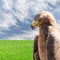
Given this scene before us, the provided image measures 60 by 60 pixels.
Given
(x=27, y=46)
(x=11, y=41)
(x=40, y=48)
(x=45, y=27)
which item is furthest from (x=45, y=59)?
(x=11, y=41)

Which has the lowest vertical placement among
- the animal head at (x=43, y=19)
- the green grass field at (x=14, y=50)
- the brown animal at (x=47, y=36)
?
the brown animal at (x=47, y=36)

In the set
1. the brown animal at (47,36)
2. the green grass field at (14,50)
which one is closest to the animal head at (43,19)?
the brown animal at (47,36)

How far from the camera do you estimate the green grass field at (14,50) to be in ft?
55.3

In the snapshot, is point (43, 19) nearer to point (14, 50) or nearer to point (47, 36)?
point (47, 36)

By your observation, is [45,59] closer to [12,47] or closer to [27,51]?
[27,51]

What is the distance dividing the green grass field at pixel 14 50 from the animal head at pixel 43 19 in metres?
11.7

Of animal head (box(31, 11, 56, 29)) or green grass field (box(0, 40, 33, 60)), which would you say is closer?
animal head (box(31, 11, 56, 29))

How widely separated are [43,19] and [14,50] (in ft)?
51.8

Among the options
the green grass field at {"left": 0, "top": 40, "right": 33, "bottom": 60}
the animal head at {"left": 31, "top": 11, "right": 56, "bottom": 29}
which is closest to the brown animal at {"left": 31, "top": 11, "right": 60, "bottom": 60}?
the animal head at {"left": 31, "top": 11, "right": 56, "bottom": 29}

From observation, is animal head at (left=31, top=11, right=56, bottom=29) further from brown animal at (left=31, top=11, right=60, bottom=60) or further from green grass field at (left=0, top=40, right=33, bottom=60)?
green grass field at (left=0, top=40, right=33, bottom=60)

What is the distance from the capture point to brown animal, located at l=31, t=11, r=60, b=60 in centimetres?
416

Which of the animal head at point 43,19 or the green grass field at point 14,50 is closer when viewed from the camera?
the animal head at point 43,19

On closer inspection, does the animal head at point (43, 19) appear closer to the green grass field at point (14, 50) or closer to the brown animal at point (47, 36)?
the brown animal at point (47, 36)

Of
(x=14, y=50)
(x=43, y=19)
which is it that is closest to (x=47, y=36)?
(x=43, y=19)
